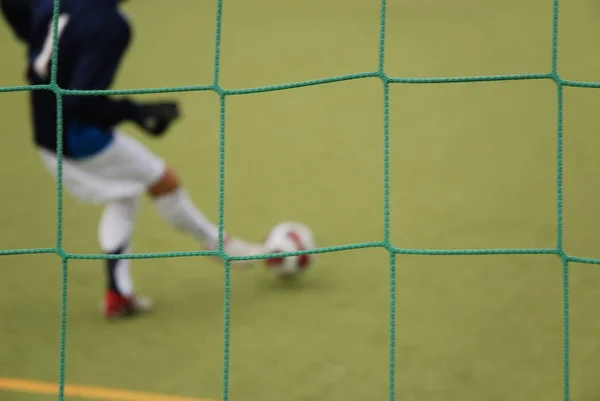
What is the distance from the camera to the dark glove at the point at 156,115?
10.5 feet

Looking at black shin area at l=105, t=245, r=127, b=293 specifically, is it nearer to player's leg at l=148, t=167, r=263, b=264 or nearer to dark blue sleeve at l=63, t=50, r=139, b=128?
player's leg at l=148, t=167, r=263, b=264

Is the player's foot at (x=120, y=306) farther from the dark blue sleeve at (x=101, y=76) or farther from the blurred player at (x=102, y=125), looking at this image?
the dark blue sleeve at (x=101, y=76)

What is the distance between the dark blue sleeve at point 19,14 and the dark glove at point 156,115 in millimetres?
479

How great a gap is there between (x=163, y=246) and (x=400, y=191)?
1.13 meters

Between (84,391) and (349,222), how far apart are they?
1.66m

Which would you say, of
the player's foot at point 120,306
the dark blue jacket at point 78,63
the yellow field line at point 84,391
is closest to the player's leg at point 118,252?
the player's foot at point 120,306

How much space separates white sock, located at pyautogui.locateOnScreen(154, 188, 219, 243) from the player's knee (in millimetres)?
15

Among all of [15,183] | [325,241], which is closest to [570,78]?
[325,241]

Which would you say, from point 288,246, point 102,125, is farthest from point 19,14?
point 288,246

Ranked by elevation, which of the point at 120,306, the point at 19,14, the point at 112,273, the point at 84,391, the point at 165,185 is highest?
the point at 19,14

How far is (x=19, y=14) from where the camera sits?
3.25 metres

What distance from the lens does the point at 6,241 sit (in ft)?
13.4

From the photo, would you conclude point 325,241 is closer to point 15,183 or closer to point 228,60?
point 15,183

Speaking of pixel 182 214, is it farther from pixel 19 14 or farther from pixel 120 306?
pixel 19 14
